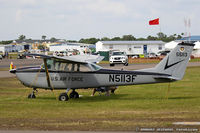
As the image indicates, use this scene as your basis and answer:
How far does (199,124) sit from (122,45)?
294 ft

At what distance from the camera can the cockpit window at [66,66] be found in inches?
645

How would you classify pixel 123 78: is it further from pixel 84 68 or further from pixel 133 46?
pixel 133 46

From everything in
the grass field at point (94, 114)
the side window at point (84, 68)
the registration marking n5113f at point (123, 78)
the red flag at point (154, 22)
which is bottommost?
the grass field at point (94, 114)

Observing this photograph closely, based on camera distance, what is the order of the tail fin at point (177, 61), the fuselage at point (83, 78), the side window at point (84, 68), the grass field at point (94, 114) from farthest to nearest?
the side window at point (84, 68)
the fuselage at point (83, 78)
the tail fin at point (177, 61)
the grass field at point (94, 114)

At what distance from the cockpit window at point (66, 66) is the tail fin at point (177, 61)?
350 cm

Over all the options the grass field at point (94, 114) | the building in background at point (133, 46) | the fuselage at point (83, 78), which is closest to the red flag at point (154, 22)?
the fuselage at point (83, 78)

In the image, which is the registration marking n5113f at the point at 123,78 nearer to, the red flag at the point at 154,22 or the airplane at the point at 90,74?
the airplane at the point at 90,74

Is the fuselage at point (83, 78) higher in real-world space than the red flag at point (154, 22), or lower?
lower

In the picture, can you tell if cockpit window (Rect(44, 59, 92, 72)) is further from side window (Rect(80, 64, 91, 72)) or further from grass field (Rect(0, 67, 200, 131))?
grass field (Rect(0, 67, 200, 131))

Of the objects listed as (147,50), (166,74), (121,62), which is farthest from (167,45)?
(166,74)

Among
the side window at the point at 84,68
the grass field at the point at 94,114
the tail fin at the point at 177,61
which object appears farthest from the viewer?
the side window at the point at 84,68

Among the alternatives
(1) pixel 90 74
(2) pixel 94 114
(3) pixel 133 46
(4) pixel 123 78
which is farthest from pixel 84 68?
(3) pixel 133 46

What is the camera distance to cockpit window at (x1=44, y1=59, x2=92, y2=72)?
16.4 metres

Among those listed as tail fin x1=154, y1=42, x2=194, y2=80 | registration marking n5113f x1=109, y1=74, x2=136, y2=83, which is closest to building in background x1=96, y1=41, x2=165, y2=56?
registration marking n5113f x1=109, y1=74, x2=136, y2=83
